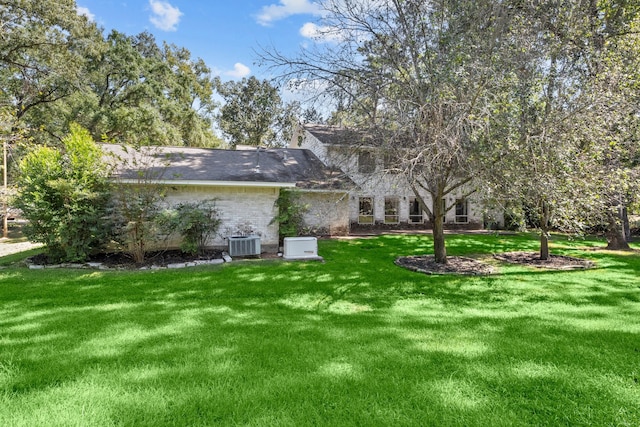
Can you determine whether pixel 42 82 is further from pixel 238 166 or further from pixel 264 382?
pixel 264 382

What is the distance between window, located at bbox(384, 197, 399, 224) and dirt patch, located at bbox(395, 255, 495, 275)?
9970 mm

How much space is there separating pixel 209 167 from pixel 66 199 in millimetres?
4515

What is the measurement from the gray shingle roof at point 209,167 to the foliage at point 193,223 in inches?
33.2

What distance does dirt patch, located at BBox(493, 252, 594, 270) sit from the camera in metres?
10.0

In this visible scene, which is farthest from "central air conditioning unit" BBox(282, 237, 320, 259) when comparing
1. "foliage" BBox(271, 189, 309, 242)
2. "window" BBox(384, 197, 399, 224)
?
"window" BBox(384, 197, 399, 224)

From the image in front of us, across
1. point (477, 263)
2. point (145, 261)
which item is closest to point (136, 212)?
point (145, 261)

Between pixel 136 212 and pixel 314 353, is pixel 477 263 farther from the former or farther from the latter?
pixel 136 212

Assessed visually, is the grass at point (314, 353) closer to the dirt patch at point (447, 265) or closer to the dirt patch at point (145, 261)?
the dirt patch at point (447, 265)

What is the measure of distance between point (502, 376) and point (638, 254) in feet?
42.7

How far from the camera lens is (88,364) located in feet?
11.6

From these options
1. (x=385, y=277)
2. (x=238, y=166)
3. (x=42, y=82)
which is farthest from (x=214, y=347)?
(x=42, y=82)

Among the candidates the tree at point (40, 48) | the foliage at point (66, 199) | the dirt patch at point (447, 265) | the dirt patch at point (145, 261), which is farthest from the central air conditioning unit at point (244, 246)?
the tree at point (40, 48)

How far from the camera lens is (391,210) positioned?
21.5 m

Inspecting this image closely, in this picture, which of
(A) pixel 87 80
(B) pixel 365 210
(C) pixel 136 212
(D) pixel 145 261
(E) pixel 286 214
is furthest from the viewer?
(B) pixel 365 210
